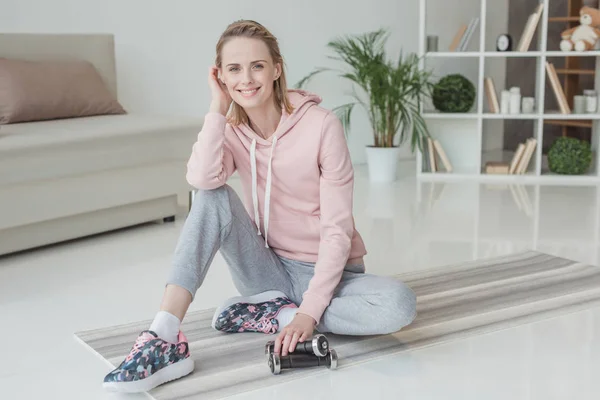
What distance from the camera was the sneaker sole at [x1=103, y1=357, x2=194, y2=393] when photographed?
1911 mm

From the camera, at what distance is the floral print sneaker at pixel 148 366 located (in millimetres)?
1912

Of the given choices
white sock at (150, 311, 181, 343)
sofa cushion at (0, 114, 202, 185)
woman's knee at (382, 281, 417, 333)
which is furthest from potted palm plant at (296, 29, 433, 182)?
white sock at (150, 311, 181, 343)

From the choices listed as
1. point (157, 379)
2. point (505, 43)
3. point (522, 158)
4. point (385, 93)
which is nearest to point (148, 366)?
point (157, 379)

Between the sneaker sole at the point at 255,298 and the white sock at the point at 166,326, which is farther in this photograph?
the sneaker sole at the point at 255,298

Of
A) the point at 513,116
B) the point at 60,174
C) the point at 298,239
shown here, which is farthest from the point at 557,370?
the point at 513,116

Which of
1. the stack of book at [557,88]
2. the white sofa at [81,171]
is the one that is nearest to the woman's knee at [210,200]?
the white sofa at [81,171]

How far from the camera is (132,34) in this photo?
187 inches

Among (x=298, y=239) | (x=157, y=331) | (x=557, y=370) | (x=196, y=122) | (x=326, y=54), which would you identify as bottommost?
(x=557, y=370)

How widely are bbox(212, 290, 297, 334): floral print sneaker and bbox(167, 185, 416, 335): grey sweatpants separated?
6cm

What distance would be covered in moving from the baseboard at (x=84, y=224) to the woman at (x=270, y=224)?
127 centimetres

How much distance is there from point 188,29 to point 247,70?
9.47 ft

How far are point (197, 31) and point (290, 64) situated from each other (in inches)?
27.2

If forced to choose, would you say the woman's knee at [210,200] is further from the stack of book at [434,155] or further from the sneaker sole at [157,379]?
the stack of book at [434,155]

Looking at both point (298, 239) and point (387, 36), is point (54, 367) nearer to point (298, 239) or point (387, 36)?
point (298, 239)
